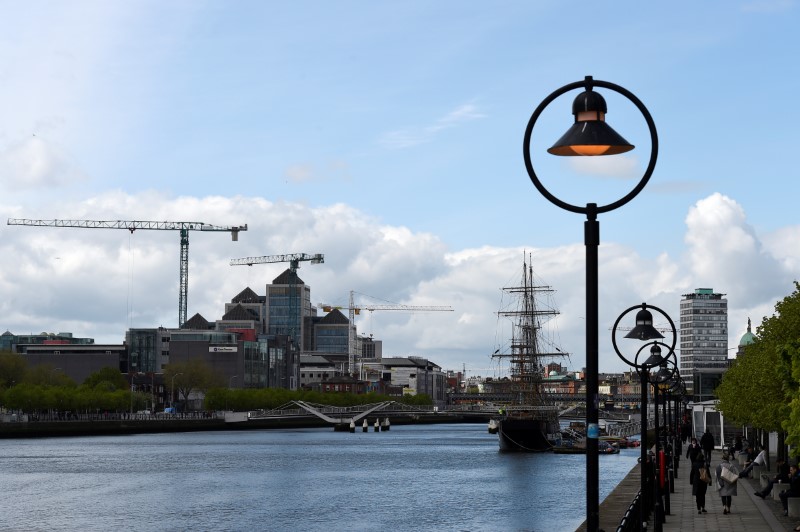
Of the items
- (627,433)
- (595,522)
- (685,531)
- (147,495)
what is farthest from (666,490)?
(627,433)

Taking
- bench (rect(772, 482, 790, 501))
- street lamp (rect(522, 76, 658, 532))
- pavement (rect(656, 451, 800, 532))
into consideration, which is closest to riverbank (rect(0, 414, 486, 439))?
pavement (rect(656, 451, 800, 532))

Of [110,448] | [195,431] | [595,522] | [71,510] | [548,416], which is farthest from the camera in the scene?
[195,431]

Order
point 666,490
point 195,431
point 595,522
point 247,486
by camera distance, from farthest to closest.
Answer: point 195,431 → point 247,486 → point 666,490 → point 595,522

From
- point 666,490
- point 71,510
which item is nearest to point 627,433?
point 71,510

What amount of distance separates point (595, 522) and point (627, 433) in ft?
533

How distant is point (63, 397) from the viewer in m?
168

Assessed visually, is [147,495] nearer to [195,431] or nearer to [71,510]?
[71,510]

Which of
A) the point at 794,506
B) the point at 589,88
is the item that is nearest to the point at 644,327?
the point at 794,506

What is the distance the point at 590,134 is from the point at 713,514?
1111 inches

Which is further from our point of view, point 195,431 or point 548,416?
point 195,431

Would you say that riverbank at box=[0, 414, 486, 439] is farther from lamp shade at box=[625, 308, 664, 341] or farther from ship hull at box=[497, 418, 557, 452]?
lamp shade at box=[625, 308, 664, 341]

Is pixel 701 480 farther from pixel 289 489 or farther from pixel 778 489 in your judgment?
pixel 289 489

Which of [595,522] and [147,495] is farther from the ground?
[595,522]

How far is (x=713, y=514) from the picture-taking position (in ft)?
125
